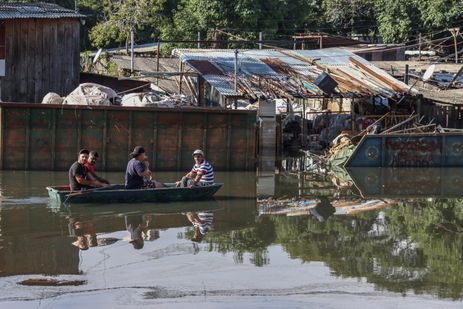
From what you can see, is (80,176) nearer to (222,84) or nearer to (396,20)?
(222,84)

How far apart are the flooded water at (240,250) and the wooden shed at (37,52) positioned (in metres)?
8.21

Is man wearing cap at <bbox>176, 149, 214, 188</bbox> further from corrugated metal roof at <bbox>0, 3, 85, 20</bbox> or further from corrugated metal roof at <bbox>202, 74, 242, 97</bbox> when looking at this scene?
corrugated metal roof at <bbox>0, 3, 85, 20</bbox>

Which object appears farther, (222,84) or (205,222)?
(222,84)

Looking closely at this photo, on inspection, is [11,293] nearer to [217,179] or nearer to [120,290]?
[120,290]

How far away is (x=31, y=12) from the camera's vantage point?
29.1 m

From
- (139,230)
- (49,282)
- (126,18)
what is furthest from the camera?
(126,18)

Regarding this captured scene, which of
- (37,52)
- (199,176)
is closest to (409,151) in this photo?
(199,176)

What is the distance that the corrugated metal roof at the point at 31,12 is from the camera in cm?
2841

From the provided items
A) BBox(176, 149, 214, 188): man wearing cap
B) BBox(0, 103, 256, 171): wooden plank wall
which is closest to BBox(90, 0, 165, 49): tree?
BBox(0, 103, 256, 171): wooden plank wall

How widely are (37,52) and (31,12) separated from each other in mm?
1414

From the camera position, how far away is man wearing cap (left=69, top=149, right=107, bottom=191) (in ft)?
55.8

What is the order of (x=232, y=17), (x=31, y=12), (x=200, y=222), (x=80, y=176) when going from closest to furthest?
(x=200, y=222), (x=80, y=176), (x=31, y=12), (x=232, y=17)

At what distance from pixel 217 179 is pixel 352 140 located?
638cm

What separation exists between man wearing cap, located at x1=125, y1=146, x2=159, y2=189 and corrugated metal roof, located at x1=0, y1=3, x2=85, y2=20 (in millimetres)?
12698
